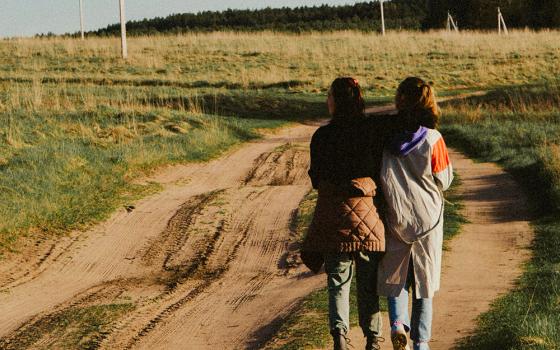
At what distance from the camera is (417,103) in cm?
597

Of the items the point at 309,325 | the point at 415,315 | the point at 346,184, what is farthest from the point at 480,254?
the point at 346,184

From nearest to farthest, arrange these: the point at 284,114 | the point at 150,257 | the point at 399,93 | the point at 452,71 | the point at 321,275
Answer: the point at 399,93
the point at 321,275
the point at 150,257
the point at 284,114
the point at 452,71

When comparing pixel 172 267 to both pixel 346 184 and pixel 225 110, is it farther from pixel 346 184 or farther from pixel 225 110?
pixel 225 110

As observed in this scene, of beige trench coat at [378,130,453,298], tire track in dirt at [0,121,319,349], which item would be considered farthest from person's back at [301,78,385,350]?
tire track in dirt at [0,121,319,349]

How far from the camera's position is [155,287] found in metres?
10.5

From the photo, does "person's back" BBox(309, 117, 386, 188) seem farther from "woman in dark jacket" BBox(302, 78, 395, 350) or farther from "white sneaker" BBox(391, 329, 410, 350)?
"white sneaker" BBox(391, 329, 410, 350)

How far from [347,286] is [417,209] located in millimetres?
678

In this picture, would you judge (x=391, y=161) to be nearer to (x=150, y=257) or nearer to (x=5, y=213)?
(x=150, y=257)

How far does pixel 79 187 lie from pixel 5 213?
7.14ft

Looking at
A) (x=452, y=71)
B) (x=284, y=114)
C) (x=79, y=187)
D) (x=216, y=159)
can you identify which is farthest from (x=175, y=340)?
(x=452, y=71)

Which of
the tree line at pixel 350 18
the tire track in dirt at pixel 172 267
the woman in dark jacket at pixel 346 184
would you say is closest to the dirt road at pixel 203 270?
the tire track in dirt at pixel 172 267

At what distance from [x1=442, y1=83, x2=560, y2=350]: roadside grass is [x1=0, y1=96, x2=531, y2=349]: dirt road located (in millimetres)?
251

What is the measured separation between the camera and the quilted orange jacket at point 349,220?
19.7ft

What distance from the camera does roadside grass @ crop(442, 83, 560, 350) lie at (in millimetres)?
7191
